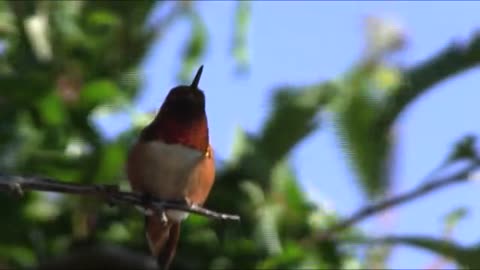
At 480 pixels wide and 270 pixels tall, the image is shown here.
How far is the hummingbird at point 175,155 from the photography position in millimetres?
1687

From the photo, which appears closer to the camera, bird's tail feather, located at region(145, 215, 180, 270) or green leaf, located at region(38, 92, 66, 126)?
bird's tail feather, located at region(145, 215, 180, 270)

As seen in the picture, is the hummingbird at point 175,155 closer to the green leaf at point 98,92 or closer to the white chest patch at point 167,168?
the white chest patch at point 167,168

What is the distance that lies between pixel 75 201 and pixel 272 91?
838mm

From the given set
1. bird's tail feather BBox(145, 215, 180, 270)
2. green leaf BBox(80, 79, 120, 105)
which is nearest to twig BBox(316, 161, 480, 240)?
green leaf BBox(80, 79, 120, 105)

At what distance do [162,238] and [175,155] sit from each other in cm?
22

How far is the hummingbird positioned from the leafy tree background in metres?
1.82

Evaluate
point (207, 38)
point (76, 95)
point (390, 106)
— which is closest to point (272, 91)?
point (390, 106)

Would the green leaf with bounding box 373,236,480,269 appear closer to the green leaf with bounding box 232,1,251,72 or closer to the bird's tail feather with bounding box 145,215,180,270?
the green leaf with bounding box 232,1,251,72

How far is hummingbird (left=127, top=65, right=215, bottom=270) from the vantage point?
1.69 meters

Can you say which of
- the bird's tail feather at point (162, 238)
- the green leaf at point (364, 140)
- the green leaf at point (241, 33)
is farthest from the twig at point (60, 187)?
the green leaf at point (241, 33)

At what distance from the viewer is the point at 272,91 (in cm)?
403

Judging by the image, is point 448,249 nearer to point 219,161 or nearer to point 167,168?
point 219,161

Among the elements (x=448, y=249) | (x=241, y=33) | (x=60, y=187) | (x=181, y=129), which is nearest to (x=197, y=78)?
(x=181, y=129)

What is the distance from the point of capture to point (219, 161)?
13.2 feet
